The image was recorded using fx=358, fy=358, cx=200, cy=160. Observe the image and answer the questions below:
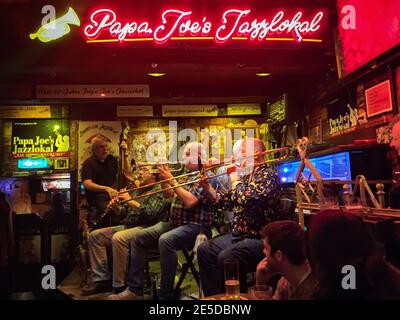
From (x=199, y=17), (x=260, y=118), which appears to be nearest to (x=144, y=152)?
(x=260, y=118)

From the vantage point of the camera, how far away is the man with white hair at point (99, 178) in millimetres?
4891

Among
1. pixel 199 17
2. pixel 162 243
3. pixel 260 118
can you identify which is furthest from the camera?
pixel 260 118

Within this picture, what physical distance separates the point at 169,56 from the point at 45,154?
10.2ft

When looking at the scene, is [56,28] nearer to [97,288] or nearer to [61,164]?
[61,164]

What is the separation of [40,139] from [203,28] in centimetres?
363

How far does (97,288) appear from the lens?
14.3 ft

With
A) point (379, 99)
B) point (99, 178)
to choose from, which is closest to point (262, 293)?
point (379, 99)

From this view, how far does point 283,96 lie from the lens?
578 cm

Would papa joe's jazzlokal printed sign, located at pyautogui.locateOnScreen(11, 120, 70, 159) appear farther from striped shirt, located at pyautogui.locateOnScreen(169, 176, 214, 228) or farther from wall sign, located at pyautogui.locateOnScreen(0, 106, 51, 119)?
Result: striped shirt, located at pyautogui.locateOnScreen(169, 176, 214, 228)

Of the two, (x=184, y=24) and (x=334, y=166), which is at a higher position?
(x=184, y=24)

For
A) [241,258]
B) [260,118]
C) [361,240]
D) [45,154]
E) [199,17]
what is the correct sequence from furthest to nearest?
[260,118] < [45,154] < [199,17] < [241,258] < [361,240]

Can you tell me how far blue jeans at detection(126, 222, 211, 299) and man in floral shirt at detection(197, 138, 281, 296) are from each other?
16.9 inches

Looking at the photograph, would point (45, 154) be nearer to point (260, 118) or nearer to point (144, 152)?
point (144, 152)
